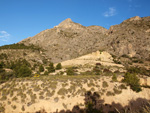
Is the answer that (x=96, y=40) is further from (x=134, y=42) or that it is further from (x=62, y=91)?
(x=62, y=91)

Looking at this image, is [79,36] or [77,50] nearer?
[77,50]

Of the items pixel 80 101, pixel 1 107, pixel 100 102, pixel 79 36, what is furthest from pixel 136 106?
pixel 79 36

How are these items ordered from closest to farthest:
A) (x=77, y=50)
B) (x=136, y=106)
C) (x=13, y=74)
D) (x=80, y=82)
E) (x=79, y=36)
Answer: (x=136, y=106) → (x=80, y=82) → (x=13, y=74) → (x=77, y=50) → (x=79, y=36)

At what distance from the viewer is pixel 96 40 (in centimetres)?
13088

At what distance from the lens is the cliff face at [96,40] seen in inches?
3447

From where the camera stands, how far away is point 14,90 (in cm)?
2061

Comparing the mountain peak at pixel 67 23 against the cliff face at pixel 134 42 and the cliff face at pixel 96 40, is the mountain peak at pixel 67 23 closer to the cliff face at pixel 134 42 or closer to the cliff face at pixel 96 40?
the cliff face at pixel 96 40

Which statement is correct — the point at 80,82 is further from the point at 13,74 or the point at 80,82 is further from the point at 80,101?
the point at 13,74

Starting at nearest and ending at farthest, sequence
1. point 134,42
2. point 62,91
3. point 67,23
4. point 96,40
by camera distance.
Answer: point 62,91, point 134,42, point 96,40, point 67,23

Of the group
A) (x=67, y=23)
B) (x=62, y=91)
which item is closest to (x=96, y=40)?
(x=67, y=23)

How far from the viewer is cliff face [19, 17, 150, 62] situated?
287 feet

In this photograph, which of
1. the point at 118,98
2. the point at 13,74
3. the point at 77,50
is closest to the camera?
the point at 118,98

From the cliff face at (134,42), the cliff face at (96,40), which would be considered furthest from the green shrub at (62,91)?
the cliff face at (96,40)

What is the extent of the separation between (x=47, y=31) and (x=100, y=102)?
520 ft
